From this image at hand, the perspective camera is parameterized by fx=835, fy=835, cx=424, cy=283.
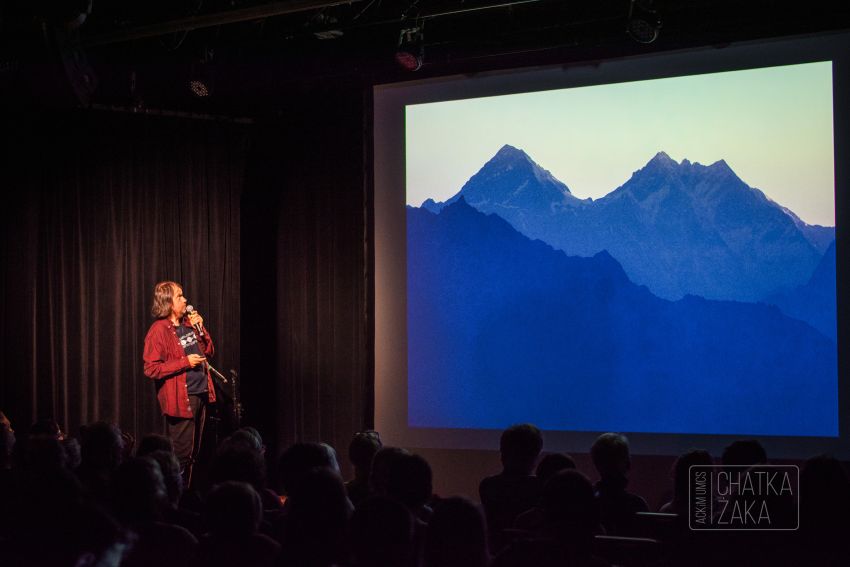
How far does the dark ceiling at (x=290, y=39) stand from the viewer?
5156 mm

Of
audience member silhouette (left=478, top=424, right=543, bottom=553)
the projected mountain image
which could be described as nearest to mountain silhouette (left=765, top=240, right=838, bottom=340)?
the projected mountain image

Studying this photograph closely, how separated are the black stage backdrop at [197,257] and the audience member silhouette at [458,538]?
412 cm

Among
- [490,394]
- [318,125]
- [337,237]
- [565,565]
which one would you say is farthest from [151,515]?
[318,125]

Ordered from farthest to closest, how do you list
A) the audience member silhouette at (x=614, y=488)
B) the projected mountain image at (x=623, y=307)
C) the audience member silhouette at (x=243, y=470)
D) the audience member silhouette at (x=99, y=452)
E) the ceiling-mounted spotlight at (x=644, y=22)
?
the projected mountain image at (x=623, y=307) → the ceiling-mounted spotlight at (x=644, y=22) → the audience member silhouette at (x=99, y=452) → the audience member silhouette at (x=614, y=488) → the audience member silhouette at (x=243, y=470)

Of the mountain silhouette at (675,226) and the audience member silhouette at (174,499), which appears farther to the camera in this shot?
the mountain silhouette at (675,226)

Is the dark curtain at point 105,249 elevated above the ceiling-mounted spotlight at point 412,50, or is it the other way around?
the ceiling-mounted spotlight at point 412,50

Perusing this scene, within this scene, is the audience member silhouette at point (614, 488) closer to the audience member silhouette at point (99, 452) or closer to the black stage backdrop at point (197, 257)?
the audience member silhouette at point (99, 452)

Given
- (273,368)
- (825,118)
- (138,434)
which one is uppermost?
(825,118)

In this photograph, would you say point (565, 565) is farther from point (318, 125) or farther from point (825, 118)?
point (318, 125)

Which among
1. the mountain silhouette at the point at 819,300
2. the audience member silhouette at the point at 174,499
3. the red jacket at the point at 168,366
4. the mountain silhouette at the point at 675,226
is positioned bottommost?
the audience member silhouette at the point at 174,499

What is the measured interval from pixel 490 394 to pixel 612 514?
A: 273 centimetres

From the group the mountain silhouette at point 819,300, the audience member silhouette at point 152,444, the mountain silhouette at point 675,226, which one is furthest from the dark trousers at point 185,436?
A: the mountain silhouette at point 819,300

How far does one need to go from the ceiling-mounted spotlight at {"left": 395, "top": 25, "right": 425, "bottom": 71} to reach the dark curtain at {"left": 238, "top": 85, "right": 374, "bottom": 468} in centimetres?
81

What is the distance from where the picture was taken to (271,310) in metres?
6.82
